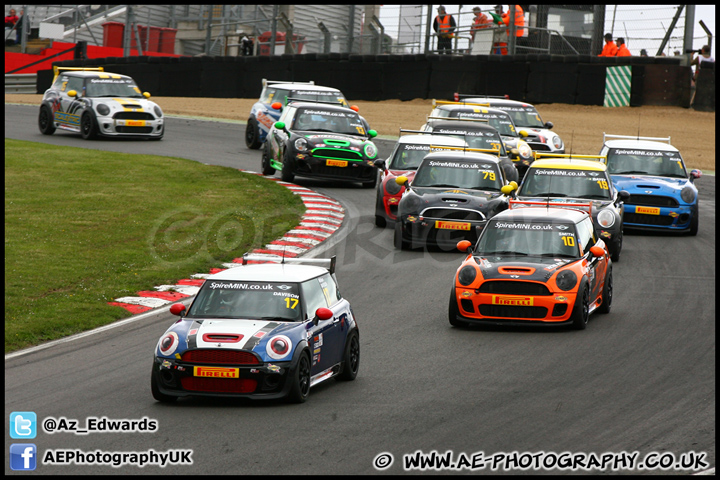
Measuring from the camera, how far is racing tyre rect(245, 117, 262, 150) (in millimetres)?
28134

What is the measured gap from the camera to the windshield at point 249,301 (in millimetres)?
9595

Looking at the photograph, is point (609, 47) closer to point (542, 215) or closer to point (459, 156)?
point (459, 156)

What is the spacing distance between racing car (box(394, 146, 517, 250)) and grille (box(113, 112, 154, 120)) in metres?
13.2

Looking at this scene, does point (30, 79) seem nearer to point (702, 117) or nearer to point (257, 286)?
point (702, 117)

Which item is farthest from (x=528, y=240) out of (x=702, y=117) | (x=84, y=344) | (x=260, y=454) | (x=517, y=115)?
(x=702, y=117)

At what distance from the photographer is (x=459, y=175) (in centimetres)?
1786

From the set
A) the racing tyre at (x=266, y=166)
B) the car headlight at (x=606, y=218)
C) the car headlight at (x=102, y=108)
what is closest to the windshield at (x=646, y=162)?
the car headlight at (x=606, y=218)

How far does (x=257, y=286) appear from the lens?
384 inches

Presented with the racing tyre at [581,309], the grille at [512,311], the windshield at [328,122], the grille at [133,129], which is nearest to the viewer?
the racing tyre at [581,309]

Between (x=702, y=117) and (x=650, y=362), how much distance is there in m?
23.3

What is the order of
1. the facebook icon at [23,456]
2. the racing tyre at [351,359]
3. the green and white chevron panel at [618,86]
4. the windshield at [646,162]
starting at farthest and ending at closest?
the green and white chevron panel at [618,86], the windshield at [646,162], the racing tyre at [351,359], the facebook icon at [23,456]

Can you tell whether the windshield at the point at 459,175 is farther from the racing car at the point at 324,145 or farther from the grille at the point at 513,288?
the grille at the point at 513,288

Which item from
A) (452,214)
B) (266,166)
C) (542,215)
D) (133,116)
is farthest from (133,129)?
(542,215)

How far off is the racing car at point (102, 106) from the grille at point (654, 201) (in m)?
14.2
